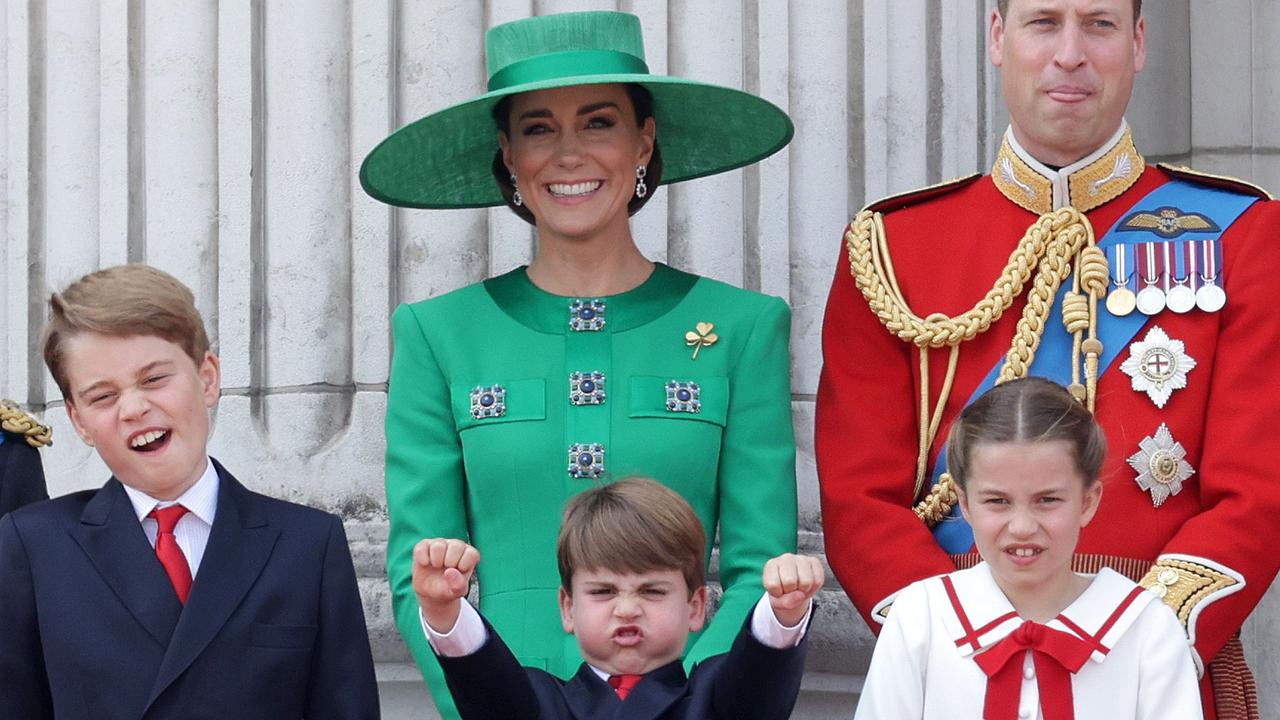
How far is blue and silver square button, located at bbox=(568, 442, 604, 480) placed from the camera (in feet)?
12.6

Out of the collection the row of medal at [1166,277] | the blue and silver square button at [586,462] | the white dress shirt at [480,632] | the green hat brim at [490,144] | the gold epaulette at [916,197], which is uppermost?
the green hat brim at [490,144]

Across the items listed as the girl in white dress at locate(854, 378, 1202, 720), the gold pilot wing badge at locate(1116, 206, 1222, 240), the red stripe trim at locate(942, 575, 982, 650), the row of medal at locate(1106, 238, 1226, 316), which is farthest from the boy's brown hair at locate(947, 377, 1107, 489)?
the gold pilot wing badge at locate(1116, 206, 1222, 240)

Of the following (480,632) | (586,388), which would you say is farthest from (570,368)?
(480,632)

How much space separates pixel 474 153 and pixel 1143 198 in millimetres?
1262

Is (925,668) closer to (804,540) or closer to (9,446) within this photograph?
(804,540)

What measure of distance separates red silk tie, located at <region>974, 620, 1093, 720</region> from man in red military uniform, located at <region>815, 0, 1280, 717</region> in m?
0.28

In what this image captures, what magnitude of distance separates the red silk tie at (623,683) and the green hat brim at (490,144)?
43.8 inches

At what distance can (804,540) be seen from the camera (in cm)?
453

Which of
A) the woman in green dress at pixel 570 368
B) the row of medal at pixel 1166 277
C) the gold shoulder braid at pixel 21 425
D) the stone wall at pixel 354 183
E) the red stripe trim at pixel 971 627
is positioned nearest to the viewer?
the red stripe trim at pixel 971 627

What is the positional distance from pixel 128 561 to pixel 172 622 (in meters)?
0.12

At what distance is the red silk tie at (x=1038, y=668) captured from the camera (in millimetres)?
3188

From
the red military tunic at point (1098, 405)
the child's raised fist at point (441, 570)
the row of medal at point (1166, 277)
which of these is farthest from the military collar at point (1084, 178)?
the child's raised fist at point (441, 570)

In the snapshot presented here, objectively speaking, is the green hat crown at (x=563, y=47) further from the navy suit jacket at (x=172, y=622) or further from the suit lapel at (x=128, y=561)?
the suit lapel at (x=128, y=561)

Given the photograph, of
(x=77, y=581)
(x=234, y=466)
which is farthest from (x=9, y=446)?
(x=234, y=466)
